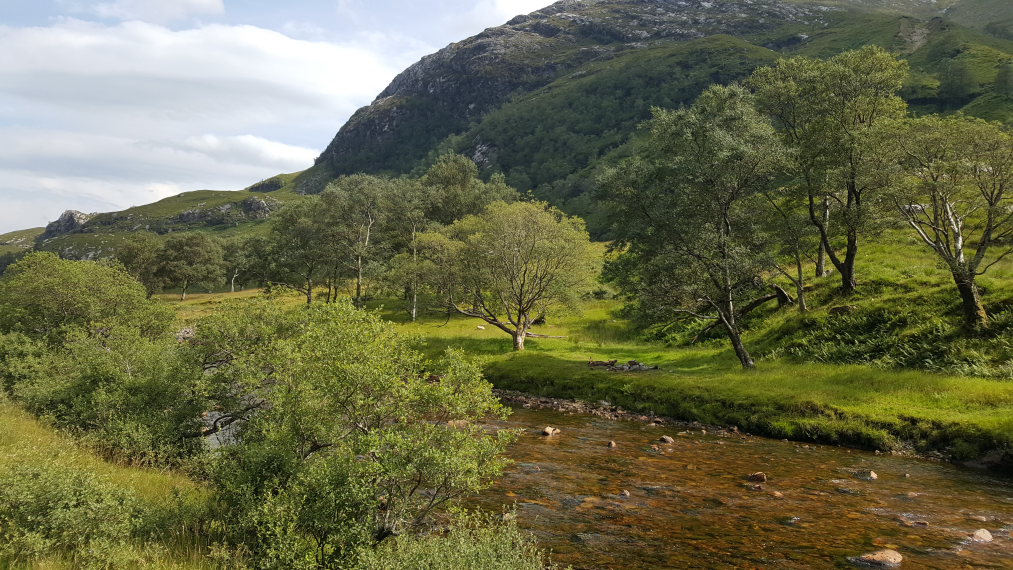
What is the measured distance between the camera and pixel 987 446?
20.0 m

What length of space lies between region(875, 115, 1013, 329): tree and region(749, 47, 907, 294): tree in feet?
13.2

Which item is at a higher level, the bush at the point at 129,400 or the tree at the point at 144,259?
the tree at the point at 144,259

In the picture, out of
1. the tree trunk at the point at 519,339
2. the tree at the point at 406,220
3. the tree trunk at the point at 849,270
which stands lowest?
the tree trunk at the point at 519,339

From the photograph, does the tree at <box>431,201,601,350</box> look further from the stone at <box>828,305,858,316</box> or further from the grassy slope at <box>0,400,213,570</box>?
the grassy slope at <box>0,400,213,570</box>

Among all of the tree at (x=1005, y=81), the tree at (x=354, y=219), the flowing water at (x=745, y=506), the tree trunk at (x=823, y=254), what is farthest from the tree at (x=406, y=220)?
the tree at (x=1005, y=81)

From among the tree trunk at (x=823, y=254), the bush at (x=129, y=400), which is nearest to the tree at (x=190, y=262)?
the bush at (x=129, y=400)

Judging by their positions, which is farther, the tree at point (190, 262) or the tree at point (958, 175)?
the tree at point (190, 262)

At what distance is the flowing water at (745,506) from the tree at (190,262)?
422ft

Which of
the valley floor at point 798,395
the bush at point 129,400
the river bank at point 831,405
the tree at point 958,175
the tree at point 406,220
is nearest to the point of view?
the bush at point 129,400

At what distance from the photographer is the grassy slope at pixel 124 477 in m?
10.4

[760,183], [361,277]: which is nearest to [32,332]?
[361,277]

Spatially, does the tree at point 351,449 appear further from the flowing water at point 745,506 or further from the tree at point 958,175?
the tree at point 958,175

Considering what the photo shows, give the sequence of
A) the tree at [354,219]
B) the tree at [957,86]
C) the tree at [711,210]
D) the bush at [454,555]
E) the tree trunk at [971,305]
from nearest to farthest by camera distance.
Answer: the bush at [454,555], the tree trunk at [971,305], the tree at [711,210], the tree at [354,219], the tree at [957,86]

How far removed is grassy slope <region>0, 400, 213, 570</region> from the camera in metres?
10.4
